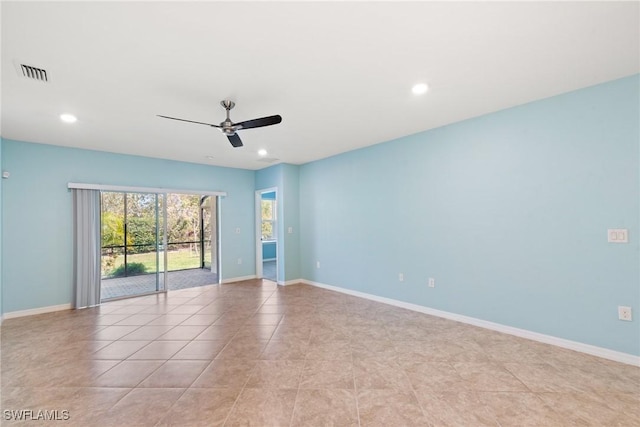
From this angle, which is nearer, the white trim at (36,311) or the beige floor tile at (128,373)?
the beige floor tile at (128,373)

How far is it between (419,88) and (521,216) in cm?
191

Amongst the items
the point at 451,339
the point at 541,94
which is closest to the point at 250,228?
the point at 451,339

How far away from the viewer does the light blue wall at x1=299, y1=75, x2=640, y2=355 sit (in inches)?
104

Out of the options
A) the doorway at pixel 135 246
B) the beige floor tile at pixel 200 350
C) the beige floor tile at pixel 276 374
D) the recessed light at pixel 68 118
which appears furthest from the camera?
the doorway at pixel 135 246

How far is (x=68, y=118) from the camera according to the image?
3385mm

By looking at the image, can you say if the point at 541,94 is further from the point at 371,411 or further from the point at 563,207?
the point at 371,411

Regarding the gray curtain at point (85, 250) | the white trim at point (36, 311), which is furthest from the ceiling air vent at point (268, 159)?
the white trim at point (36, 311)

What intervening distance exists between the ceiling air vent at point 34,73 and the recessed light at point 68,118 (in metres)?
0.97

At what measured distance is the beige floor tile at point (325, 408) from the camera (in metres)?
1.89

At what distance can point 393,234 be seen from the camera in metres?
4.47

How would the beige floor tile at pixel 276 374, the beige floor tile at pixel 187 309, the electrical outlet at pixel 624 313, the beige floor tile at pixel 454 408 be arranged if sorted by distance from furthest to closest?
the beige floor tile at pixel 187 309 → the electrical outlet at pixel 624 313 → the beige floor tile at pixel 276 374 → the beige floor tile at pixel 454 408

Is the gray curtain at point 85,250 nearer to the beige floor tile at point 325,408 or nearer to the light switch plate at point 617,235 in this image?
the beige floor tile at point 325,408

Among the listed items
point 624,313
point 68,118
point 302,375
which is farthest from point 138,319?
point 624,313

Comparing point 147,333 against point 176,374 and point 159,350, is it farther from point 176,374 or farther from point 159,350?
point 176,374
